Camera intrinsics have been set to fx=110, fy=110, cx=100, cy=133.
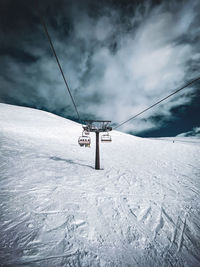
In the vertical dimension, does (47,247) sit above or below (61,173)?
below

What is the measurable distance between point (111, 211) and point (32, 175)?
18.4ft

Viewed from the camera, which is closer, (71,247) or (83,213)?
(71,247)

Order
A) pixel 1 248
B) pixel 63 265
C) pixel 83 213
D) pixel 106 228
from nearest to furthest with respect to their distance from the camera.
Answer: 1. pixel 63 265
2. pixel 1 248
3. pixel 106 228
4. pixel 83 213

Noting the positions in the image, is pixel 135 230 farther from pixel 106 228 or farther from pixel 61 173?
pixel 61 173

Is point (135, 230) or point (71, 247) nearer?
point (71, 247)

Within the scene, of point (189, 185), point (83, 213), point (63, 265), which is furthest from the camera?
point (189, 185)

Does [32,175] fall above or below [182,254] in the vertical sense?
above

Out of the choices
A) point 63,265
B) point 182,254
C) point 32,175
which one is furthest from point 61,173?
point 182,254

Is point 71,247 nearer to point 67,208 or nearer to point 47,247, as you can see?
point 47,247

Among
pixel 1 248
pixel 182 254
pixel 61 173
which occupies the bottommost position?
pixel 182 254

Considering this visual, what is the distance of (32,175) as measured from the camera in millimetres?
7297

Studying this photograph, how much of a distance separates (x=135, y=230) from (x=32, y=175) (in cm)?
669

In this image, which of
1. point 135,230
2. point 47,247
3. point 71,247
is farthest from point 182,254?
point 47,247

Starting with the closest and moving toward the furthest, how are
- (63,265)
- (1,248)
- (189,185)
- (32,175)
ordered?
(63,265) → (1,248) → (32,175) → (189,185)
